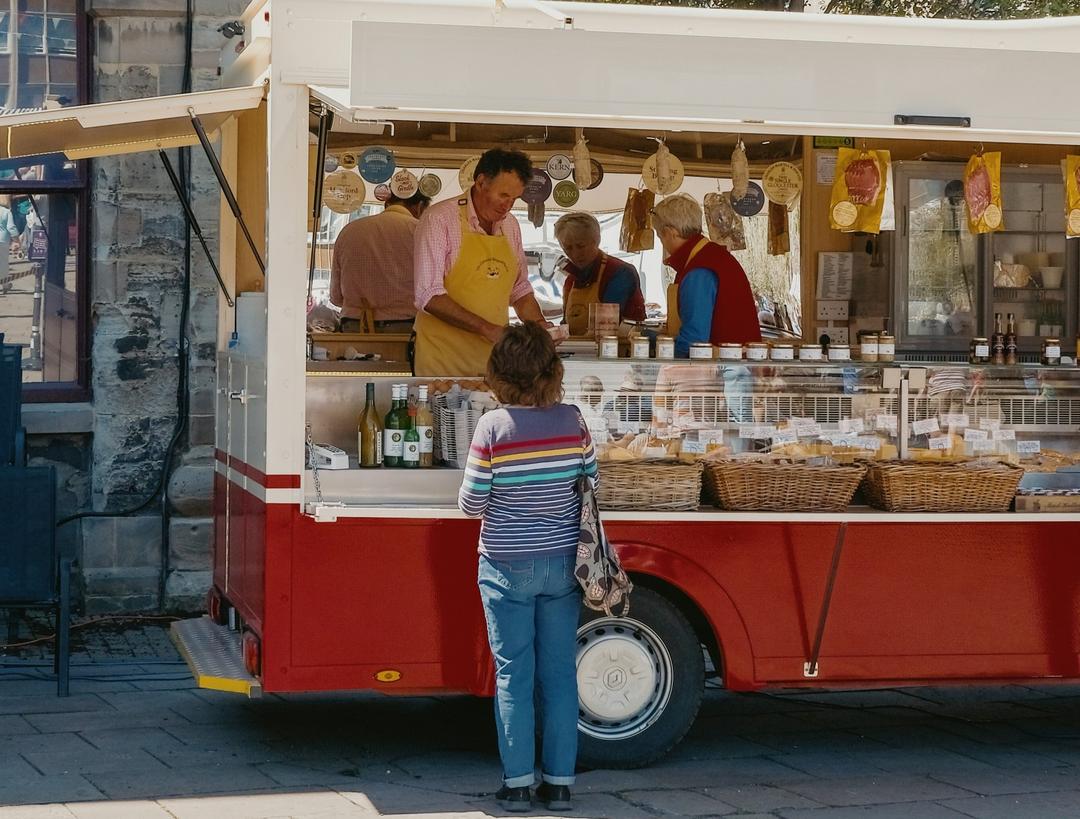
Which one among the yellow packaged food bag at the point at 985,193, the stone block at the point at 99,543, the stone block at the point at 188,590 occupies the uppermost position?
the yellow packaged food bag at the point at 985,193

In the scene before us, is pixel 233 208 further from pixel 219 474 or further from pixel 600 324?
pixel 600 324

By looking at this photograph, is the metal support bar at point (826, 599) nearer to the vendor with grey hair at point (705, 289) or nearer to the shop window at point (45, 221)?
the vendor with grey hair at point (705, 289)

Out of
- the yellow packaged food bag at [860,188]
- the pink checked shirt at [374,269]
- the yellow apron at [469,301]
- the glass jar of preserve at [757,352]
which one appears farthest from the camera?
the pink checked shirt at [374,269]

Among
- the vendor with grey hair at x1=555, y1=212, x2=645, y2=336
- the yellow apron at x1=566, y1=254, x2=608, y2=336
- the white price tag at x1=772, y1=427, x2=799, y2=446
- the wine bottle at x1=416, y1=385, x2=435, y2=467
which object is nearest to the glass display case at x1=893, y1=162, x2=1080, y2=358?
the vendor with grey hair at x1=555, y1=212, x2=645, y2=336

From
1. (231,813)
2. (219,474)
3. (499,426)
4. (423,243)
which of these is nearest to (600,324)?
(423,243)

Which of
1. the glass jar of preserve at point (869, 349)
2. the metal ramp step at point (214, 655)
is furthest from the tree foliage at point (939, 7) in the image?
the metal ramp step at point (214, 655)

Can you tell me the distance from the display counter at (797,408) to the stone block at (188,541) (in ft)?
8.78

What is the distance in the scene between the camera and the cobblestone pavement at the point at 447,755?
5.50 metres

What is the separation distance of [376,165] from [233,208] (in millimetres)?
2842

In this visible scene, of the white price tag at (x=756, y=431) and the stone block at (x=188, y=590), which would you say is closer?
the white price tag at (x=756, y=431)

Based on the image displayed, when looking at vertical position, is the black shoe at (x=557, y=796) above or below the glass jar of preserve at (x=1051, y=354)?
below

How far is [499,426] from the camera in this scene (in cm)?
527

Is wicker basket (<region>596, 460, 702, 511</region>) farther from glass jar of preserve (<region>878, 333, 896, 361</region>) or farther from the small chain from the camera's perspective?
glass jar of preserve (<region>878, 333, 896, 361</region>)

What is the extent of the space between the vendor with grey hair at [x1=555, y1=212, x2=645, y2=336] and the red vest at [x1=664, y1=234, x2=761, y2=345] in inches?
69.3
